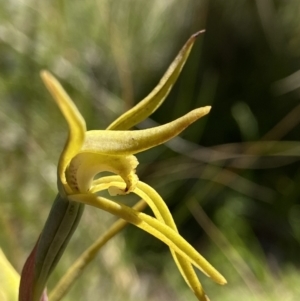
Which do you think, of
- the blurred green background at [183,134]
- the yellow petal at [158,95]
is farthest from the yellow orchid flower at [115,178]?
the blurred green background at [183,134]

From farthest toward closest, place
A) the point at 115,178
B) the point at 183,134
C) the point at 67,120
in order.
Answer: the point at 183,134 < the point at 115,178 < the point at 67,120

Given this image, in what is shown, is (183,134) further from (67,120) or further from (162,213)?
(67,120)

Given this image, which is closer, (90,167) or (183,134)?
(90,167)

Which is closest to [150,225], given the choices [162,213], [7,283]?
[162,213]

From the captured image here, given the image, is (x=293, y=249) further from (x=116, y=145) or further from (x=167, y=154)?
(x=116, y=145)

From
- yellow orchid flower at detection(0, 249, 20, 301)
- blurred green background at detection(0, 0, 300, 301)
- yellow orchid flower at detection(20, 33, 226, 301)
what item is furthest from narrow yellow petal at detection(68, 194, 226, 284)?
blurred green background at detection(0, 0, 300, 301)

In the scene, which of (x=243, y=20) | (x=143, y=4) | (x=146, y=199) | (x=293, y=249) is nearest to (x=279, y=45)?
(x=243, y=20)
